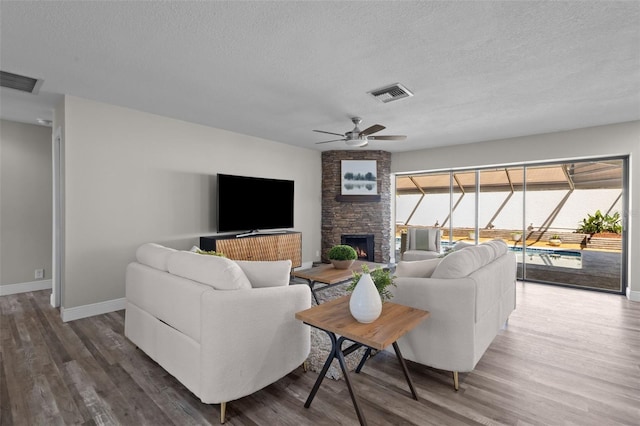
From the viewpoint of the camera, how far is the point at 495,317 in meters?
2.58

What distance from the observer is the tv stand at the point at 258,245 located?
4492mm

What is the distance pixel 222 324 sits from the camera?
1.78 metres

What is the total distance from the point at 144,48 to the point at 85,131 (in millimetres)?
1855

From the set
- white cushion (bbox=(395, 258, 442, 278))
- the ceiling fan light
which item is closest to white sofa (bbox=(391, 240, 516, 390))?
white cushion (bbox=(395, 258, 442, 278))

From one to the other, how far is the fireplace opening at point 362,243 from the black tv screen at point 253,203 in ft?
4.72

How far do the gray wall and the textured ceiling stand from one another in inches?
22.9

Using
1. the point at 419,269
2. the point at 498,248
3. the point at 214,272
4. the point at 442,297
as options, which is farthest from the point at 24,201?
the point at 498,248

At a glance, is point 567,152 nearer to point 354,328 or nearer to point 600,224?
point 600,224

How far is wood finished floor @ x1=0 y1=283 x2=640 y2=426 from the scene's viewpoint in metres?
1.84

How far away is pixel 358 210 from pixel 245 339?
500 centimetres

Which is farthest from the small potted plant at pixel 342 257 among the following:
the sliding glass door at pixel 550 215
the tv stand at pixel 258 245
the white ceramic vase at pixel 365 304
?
the sliding glass door at pixel 550 215

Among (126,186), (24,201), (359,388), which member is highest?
(126,186)

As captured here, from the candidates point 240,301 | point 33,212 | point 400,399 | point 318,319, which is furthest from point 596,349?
point 33,212

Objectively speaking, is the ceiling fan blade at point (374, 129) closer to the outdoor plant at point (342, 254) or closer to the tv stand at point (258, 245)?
the outdoor plant at point (342, 254)
